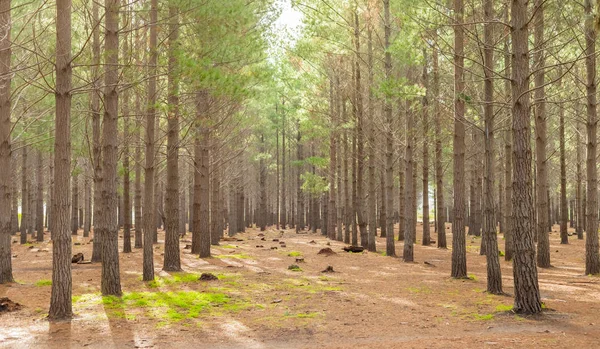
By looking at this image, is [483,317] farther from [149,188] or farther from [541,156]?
[149,188]

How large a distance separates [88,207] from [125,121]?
14155mm

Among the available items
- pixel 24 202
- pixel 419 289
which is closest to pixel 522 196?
pixel 419 289

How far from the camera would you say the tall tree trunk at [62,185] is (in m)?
8.30

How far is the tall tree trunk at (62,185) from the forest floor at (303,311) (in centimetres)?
39

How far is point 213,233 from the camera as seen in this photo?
2220 cm

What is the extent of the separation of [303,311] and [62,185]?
14.6 ft

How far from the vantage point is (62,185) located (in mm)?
8328

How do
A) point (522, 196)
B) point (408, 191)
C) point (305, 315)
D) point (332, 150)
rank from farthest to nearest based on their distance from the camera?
point (332, 150), point (408, 191), point (305, 315), point (522, 196)

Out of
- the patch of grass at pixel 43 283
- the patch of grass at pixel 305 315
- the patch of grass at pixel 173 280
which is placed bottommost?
the patch of grass at pixel 305 315

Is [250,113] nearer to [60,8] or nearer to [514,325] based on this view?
[60,8]

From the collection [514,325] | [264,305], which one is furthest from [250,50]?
[514,325]

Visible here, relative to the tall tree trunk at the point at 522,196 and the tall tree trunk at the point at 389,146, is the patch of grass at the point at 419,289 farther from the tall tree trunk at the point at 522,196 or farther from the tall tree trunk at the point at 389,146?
the tall tree trunk at the point at 389,146

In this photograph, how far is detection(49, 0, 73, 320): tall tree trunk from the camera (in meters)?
8.30

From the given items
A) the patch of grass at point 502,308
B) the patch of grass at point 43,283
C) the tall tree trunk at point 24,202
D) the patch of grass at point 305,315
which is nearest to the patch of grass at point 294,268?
the patch of grass at point 305,315
